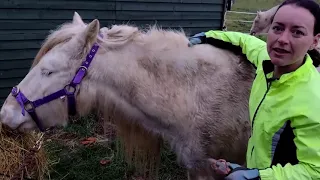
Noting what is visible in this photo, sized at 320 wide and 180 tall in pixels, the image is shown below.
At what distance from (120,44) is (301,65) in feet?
4.34

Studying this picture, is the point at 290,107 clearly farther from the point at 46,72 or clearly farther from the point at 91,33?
the point at 46,72

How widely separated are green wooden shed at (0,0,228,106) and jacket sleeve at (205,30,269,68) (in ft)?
8.95

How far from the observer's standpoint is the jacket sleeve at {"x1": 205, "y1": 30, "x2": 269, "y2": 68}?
2.67m

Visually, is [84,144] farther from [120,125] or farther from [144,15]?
[144,15]

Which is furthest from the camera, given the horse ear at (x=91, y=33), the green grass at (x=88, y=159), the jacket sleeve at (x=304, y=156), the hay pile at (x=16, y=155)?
the green grass at (x=88, y=159)

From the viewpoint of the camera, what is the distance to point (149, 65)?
2.71 meters

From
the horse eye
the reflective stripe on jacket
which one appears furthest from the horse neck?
the reflective stripe on jacket

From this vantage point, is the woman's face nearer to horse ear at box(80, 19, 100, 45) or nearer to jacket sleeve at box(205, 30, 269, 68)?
jacket sleeve at box(205, 30, 269, 68)

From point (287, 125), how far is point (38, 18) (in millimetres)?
5345

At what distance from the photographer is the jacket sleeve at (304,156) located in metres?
1.62

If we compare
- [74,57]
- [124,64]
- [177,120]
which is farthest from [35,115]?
[177,120]

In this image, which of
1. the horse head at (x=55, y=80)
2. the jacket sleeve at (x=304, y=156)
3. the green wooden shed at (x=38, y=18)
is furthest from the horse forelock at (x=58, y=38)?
the green wooden shed at (x=38, y=18)

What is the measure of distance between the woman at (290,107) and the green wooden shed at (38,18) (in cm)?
391

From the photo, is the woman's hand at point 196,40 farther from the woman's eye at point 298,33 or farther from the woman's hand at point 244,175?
the woman's hand at point 244,175
